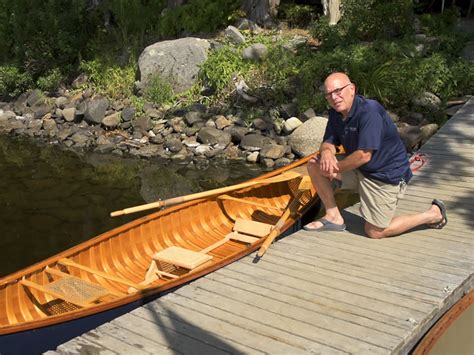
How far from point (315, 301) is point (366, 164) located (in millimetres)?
1379

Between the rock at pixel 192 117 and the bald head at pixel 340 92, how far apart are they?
8122 millimetres

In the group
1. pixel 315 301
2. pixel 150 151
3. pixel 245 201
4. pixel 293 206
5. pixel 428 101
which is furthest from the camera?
pixel 150 151

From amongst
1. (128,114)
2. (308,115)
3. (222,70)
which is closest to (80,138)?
(128,114)

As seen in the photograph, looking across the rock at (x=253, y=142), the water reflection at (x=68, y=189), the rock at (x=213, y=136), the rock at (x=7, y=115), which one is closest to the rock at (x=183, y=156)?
the water reflection at (x=68, y=189)

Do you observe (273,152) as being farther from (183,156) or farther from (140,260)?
(140,260)

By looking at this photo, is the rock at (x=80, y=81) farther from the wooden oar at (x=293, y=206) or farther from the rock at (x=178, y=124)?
the wooden oar at (x=293, y=206)

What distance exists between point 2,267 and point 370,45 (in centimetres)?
874

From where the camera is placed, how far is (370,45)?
1252cm

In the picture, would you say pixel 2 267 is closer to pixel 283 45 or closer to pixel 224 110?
pixel 224 110

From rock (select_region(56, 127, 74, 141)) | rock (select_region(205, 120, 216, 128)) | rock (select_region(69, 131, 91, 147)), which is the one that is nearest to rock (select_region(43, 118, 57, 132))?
rock (select_region(56, 127, 74, 141))

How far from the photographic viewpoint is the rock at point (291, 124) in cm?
1171

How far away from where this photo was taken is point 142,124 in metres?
13.2

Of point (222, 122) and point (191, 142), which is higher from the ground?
point (222, 122)

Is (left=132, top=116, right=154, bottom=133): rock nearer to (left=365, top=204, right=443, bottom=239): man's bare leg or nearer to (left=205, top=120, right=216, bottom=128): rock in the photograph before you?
(left=205, top=120, right=216, bottom=128): rock
